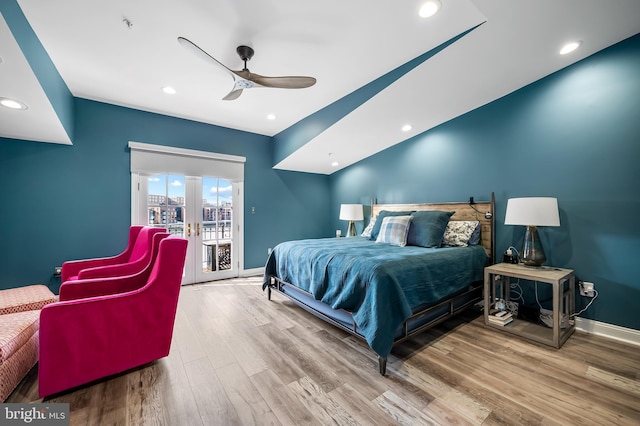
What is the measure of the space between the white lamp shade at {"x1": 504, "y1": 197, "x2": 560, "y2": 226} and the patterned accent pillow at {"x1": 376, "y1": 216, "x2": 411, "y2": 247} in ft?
3.74

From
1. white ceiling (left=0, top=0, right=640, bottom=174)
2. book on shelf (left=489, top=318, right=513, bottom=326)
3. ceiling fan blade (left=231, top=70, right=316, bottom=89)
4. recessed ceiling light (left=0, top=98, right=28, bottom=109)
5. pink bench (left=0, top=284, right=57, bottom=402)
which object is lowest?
book on shelf (left=489, top=318, right=513, bottom=326)

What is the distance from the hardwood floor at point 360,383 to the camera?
147 cm

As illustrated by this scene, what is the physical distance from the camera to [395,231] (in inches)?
132

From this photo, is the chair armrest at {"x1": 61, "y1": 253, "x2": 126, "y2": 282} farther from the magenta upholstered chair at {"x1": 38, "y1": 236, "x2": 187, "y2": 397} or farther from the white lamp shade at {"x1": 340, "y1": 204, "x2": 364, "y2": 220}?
the white lamp shade at {"x1": 340, "y1": 204, "x2": 364, "y2": 220}

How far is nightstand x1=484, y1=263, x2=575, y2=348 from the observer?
2232 mm

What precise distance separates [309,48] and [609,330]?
13.1 ft

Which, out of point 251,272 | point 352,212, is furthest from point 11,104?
point 352,212

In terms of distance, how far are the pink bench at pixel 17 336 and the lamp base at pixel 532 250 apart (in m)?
4.26

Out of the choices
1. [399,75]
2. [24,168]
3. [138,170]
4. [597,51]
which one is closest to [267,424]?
[399,75]

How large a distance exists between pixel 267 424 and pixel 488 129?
3.89 meters

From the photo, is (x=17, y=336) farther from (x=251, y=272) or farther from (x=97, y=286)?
(x=251, y=272)

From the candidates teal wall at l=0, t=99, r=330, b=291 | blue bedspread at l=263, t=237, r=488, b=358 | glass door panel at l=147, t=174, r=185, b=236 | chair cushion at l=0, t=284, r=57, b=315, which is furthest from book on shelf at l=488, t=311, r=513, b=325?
teal wall at l=0, t=99, r=330, b=291

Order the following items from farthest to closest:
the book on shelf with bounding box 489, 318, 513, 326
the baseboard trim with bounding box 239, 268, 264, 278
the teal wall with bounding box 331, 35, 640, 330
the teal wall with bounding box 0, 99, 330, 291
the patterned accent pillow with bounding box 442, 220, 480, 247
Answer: the baseboard trim with bounding box 239, 268, 264, 278, the patterned accent pillow with bounding box 442, 220, 480, 247, the teal wall with bounding box 0, 99, 330, 291, the book on shelf with bounding box 489, 318, 513, 326, the teal wall with bounding box 331, 35, 640, 330

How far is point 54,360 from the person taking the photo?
1540 millimetres
